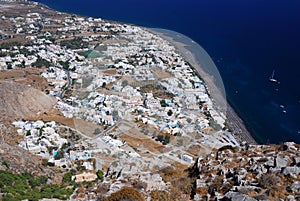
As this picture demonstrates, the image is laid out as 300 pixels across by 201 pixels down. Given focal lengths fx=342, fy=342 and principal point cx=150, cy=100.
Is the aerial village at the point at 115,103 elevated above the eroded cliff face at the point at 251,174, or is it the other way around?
the aerial village at the point at 115,103

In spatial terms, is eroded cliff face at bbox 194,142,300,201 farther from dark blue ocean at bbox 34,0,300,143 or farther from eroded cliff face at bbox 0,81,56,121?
eroded cliff face at bbox 0,81,56,121

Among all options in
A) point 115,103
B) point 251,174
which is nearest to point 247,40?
point 115,103

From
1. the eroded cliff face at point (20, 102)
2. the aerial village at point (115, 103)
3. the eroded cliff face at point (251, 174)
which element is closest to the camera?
the eroded cliff face at point (251, 174)

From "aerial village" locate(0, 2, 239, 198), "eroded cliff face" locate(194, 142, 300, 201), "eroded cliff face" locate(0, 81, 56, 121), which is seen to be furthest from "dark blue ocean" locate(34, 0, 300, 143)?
"eroded cliff face" locate(194, 142, 300, 201)

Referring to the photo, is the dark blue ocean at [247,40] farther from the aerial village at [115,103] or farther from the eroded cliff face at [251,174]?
the eroded cliff face at [251,174]

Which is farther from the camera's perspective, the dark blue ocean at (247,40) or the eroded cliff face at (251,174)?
the dark blue ocean at (247,40)

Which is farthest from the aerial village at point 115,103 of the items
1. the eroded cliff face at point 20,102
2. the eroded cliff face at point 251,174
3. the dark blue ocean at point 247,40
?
the dark blue ocean at point 247,40

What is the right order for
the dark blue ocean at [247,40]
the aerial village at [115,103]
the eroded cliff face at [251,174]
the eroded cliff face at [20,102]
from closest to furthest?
the eroded cliff face at [251,174], the aerial village at [115,103], the eroded cliff face at [20,102], the dark blue ocean at [247,40]
